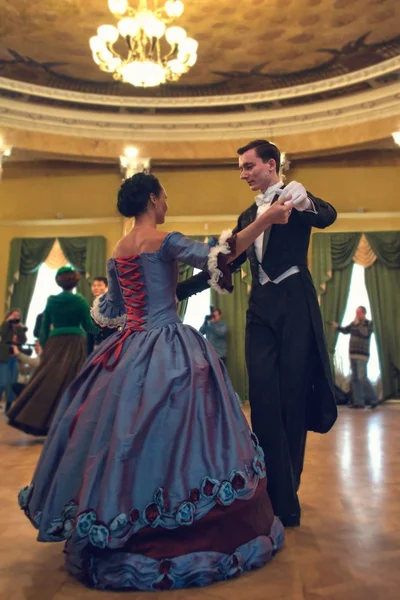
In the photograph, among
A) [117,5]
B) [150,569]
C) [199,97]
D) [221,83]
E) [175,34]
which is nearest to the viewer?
[150,569]

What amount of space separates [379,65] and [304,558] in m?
7.14

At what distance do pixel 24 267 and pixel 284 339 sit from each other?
7.73 meters

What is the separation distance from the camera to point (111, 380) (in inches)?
71.4

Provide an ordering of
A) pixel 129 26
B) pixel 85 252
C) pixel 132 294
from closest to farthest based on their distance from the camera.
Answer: pixel 132 294 < pixel 129 26 < pixel 85 252

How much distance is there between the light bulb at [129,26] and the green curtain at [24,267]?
14.2ft

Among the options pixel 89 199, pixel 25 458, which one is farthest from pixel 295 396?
pixel 89 199

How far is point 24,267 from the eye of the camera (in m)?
9.26

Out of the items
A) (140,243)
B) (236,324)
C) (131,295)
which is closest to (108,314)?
(131,295)

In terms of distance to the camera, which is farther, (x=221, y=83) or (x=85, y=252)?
(x=85, y=252)

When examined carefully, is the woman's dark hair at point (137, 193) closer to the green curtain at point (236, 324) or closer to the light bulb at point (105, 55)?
the light bulb at point (105, 55)

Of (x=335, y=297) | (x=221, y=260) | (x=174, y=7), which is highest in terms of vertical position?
(x=174, y=7)

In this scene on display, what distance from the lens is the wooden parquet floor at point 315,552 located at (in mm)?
1552

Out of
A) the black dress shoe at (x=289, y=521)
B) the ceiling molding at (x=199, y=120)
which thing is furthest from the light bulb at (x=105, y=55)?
the black dress shoe at (x=289, y=521)

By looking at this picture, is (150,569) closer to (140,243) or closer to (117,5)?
(140,243)
